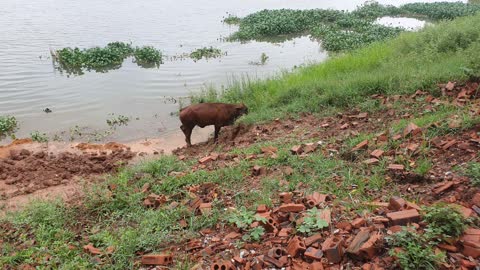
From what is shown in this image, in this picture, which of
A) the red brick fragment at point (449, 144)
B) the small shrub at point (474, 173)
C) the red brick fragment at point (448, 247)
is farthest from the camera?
the red brick fragment at point (449, 144)

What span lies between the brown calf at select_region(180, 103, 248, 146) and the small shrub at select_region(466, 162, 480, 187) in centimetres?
509

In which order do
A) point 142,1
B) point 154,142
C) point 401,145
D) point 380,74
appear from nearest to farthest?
point 401,145 < point 380,74 < point 154,142 < point 142,1

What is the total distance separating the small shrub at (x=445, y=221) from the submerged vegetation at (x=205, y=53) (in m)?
13.7

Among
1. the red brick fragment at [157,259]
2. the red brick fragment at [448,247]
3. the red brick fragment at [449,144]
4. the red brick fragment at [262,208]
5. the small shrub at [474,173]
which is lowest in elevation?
the red brick fragment at [157,259]

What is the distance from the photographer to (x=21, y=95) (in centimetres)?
1222

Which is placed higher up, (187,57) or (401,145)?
(187,57)

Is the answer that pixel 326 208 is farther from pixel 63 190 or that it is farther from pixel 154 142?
pixel 154 142

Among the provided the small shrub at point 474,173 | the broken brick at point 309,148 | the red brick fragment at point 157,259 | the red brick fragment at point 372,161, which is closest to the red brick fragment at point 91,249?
the red brick fragment at point 157,259

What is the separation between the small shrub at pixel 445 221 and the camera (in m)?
3.24

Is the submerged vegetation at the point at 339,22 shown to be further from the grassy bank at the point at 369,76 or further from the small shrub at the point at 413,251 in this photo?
the small shrub at the point at 413,251

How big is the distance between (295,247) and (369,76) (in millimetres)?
5954

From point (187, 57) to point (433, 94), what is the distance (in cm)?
1107

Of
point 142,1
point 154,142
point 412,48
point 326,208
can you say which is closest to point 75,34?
point 142,1

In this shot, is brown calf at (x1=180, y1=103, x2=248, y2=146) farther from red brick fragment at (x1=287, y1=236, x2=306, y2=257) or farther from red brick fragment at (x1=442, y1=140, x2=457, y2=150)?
red brick fragment at (x1=287, y1=236, x2=306, y2=257)
